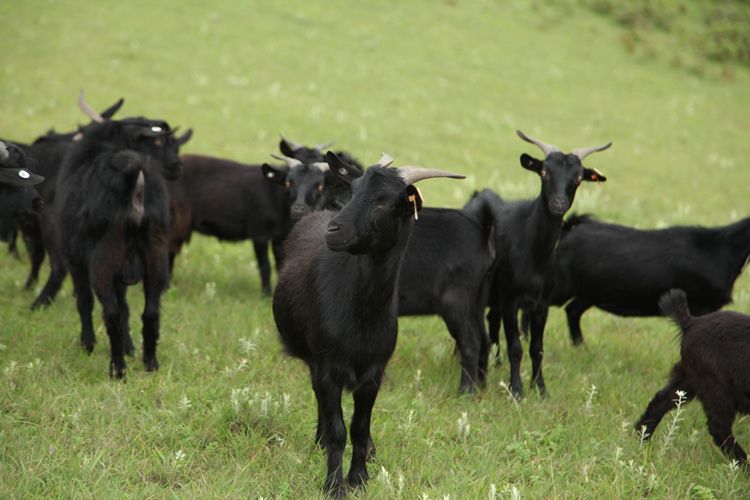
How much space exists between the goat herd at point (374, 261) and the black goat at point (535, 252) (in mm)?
14

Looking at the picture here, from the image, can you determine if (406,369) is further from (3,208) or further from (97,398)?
(3,208)

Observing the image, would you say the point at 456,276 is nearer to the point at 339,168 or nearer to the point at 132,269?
the point at 339,168

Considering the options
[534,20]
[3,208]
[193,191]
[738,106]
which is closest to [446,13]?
[534,20]

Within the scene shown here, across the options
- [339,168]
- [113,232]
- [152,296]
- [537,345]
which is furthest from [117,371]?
[537,345]

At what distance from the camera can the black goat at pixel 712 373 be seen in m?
5.71

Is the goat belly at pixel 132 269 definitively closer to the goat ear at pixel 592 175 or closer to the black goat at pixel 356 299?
the black goat at pixel 356 299

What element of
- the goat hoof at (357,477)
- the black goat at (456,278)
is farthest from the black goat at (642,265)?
the goat hoof at (357,477)

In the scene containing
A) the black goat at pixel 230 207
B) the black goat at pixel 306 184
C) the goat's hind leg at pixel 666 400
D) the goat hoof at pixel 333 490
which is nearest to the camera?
the goat hoof at pixel 333 490

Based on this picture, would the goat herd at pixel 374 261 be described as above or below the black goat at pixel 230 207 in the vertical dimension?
above

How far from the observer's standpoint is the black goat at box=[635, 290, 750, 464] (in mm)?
5715

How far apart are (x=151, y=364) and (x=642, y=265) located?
200 inches

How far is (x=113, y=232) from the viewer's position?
6.41 meters

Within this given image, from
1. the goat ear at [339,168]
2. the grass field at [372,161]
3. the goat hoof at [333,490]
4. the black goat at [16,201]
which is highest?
the goat ear at [339,168]

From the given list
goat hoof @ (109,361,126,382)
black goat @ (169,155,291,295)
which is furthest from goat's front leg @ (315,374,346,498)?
black goat @ (169,155,291,295)
